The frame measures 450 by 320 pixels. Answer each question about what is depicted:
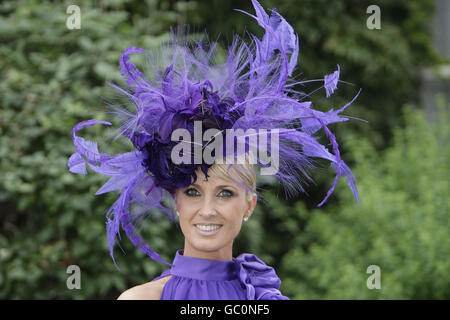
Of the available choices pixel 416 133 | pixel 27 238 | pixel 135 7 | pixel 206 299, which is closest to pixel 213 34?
pixel 135 7

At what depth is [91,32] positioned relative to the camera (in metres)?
3.24

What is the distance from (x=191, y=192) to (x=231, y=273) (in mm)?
286

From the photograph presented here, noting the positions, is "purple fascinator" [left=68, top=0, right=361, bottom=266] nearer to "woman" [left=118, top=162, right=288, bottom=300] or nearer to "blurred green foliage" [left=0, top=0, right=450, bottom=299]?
"woman" [left=118, top=162, right=288, bottom=300]

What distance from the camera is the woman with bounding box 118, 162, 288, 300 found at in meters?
1.62

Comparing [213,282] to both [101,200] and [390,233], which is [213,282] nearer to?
[101,200]

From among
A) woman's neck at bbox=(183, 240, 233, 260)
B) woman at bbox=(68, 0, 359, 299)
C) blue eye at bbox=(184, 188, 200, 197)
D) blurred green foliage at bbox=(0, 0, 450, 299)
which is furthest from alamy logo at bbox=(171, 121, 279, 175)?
blurred green foliage at bbox=(0, 0, 450, 299)

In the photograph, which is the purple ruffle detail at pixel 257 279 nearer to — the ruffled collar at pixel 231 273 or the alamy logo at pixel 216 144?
the ruffled collar at pixel 231 273

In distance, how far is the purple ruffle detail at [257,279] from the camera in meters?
1.66

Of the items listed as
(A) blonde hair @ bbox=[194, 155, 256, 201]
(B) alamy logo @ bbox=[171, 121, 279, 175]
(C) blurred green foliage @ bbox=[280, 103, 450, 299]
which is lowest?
(C) blurred green foliage @ bbox=[280, 103, 450, 299]

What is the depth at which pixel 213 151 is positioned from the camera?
63.6 inches

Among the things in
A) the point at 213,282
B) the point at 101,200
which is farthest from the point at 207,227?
the point at 101,200

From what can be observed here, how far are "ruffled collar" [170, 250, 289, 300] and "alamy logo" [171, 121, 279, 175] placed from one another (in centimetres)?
32

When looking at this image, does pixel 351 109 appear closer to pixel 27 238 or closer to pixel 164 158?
pixel 27 238
